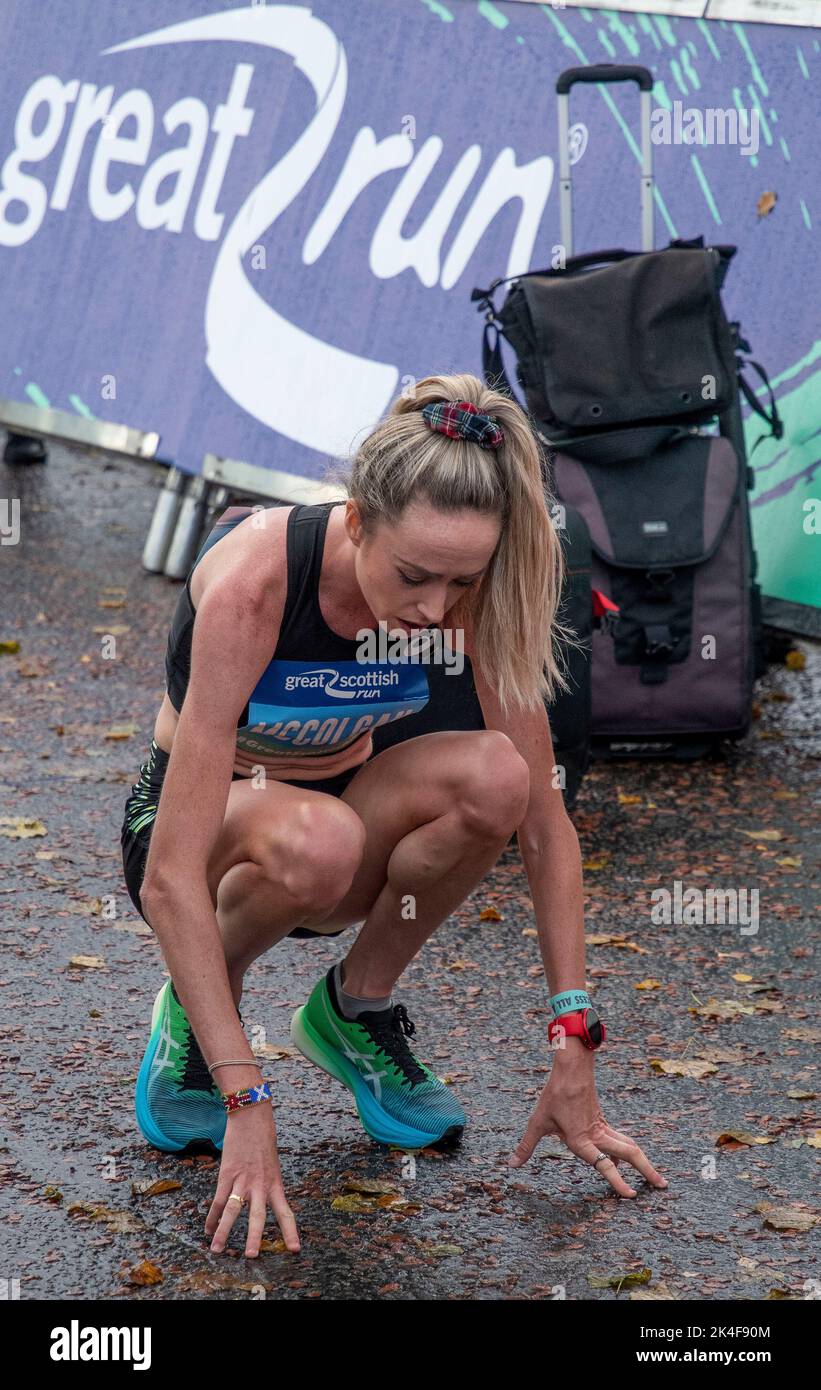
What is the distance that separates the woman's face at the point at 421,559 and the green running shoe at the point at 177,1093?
0.84 meters

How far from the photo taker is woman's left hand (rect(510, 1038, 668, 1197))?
2.70m

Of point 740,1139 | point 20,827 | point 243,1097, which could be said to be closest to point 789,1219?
point 740,1139

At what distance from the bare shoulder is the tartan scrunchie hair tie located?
0.34 meters

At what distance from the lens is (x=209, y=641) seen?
258cm

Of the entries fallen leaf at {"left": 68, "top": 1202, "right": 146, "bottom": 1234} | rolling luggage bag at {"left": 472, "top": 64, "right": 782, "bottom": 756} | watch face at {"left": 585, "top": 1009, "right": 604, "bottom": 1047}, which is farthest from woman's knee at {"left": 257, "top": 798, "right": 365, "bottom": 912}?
rolling luggage bag at {"left": 472, "top": 64, "right": 782, "bottom": 756}

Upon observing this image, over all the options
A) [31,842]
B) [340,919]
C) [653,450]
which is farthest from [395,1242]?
[653,450]

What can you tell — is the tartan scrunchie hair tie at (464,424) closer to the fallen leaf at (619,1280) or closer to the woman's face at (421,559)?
the woman's face at (421,559)

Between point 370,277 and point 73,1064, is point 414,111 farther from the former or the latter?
point 73,1064

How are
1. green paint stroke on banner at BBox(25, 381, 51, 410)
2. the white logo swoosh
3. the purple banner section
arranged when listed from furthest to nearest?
green paint stroke on banner at BBox(25, 381, 51, 410) < the white logo swoosh < the purple banner section

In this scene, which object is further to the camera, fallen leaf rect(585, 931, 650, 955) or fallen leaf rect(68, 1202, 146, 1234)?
fallen leaf rect(585, 931, 650, 955)

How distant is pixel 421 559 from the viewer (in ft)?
8.30

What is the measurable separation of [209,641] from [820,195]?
147 inches

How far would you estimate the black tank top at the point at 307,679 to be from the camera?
2.74 m

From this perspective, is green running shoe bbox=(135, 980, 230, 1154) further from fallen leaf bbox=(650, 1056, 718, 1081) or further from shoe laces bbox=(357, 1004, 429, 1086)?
fallen leaf bbox=(650, 1056, 718, 1081)
